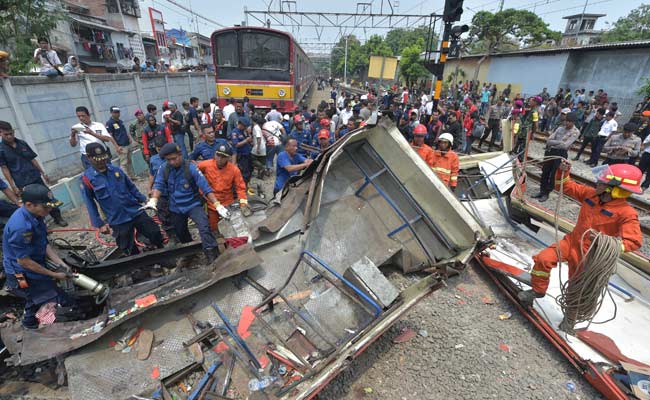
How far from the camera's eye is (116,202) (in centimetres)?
343

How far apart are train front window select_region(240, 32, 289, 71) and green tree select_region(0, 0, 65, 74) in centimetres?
462

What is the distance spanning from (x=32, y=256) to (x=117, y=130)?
4797 millimetres

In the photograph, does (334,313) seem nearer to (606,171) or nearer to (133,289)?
(133,289)

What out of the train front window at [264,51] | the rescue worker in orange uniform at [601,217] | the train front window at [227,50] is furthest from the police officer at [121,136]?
the rescue worker in orange uniform at [601,217]

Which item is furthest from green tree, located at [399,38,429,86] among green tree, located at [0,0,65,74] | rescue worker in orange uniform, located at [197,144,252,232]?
rescue worker in orange uniform, located at [197,144,252,232]

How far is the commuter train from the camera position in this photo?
9258 millimetres

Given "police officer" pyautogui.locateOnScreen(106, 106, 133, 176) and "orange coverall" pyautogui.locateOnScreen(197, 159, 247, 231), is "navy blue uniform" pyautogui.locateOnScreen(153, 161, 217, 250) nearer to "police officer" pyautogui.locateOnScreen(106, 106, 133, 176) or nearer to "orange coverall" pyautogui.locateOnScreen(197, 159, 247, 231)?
"orange coverall" pyautogui.locateOnScreen(197, 159, 247, 231)

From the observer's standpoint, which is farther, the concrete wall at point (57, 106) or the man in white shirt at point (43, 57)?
the man in white shirt at point (43, 57)

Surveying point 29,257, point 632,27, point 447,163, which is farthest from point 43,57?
point 632,27

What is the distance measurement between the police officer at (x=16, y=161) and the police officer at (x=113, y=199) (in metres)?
1.25

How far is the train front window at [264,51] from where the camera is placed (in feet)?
30.4

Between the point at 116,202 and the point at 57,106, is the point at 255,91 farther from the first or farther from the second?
the point at 116,202

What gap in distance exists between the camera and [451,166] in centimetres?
462

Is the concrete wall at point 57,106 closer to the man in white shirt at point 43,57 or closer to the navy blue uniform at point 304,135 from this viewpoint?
the man in white shirt at point 43,57
